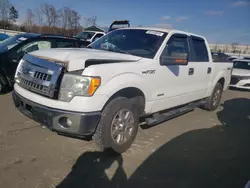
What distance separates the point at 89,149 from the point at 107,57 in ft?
4.61

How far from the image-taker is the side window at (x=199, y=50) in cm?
503

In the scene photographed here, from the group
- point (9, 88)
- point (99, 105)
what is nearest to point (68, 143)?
point (99, 105)

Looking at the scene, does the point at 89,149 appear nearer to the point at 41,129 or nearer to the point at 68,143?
the point at 68,143

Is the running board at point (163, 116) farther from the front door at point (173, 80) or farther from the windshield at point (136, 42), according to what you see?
the windshield at point (136, 42)

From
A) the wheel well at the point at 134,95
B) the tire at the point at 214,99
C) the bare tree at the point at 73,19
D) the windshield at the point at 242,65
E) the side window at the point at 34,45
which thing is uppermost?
the bare tree at the point at 73,19

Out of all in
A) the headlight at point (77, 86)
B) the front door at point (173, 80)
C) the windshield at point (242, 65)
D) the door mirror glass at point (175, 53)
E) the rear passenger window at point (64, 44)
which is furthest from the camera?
the windshield at point (242, 65)

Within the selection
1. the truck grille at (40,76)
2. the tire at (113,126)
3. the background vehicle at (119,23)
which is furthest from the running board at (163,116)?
the background vehicle at (119,23)

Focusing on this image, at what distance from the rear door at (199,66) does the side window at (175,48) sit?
0.85 feet

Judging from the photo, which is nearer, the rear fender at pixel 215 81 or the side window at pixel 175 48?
the side window at pixel 175 48

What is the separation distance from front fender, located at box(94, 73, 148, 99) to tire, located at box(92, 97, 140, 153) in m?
0.19

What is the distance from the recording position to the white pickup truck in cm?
289

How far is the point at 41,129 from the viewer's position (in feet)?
13.6

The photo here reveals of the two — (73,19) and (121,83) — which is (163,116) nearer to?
(121,83)

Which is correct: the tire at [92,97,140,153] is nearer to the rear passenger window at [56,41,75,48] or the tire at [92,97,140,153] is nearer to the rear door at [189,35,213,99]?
the rear door at [189,35,213,99]
